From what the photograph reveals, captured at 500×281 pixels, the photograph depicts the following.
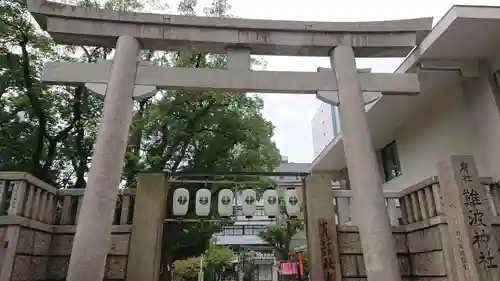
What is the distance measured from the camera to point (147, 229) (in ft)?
20.4

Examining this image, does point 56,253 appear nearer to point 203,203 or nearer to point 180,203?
point 180,203

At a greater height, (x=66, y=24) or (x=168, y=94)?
(x=168, y=94)

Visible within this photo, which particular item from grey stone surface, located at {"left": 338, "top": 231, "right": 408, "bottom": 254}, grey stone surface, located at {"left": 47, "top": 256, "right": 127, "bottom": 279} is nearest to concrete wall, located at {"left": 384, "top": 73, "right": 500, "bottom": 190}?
grey stone surface, located at {"left": 338, "top": 231, "right": 408, "bottom": 254}

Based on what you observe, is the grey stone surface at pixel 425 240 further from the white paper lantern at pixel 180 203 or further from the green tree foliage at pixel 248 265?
the green tree foliage at pixel 248 265

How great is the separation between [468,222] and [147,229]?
5.15m

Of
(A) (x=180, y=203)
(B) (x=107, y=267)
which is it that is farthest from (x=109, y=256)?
(A) (x=180, y=203)

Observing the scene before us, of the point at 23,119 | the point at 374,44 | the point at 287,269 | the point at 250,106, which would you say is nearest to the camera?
the point at 374,44

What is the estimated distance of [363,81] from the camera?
639 centimetres

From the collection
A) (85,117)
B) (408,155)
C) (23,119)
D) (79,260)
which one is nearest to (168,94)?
(85,117)

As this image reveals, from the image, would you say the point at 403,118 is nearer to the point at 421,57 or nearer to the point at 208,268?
the point at 421,57

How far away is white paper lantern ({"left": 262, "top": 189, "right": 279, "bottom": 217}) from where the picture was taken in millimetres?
7270

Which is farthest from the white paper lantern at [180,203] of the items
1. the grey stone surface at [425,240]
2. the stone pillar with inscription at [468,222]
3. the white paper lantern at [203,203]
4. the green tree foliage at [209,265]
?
the green tree foliage at [209,265]

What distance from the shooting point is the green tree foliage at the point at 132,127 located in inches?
358

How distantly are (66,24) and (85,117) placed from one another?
4.79 m
